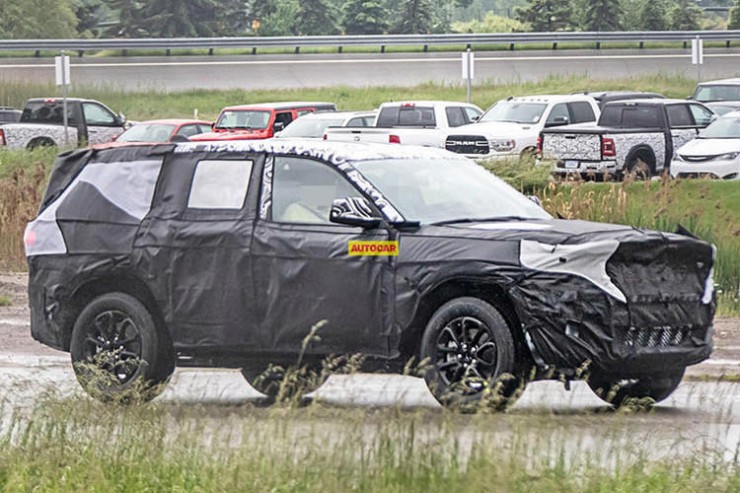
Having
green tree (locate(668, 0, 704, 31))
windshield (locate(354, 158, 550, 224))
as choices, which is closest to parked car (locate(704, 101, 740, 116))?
windshield (locate(354, 158, 550, 224))

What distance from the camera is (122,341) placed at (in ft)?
39.3

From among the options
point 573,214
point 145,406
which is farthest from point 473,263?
point 573,214

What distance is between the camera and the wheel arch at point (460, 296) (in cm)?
1076

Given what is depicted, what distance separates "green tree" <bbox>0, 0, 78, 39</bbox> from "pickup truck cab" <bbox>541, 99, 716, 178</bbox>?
44.7m

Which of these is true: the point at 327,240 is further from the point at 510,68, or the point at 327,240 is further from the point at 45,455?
the point at 510,68

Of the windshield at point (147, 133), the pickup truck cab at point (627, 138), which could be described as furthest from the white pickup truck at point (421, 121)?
the windshield at point (147, 133)

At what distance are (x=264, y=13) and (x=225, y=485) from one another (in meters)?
84.2

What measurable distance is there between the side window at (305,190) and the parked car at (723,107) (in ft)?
98.4

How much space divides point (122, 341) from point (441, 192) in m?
2.35

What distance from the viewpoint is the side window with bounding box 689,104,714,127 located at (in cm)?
3541

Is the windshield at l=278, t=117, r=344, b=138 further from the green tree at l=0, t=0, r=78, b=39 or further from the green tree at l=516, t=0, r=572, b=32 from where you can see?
the green tree at l=0, t=0, r=78, b=39

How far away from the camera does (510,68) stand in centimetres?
5722

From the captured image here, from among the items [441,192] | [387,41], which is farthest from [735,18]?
[441,192]

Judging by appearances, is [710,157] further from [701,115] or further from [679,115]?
[701,115]
